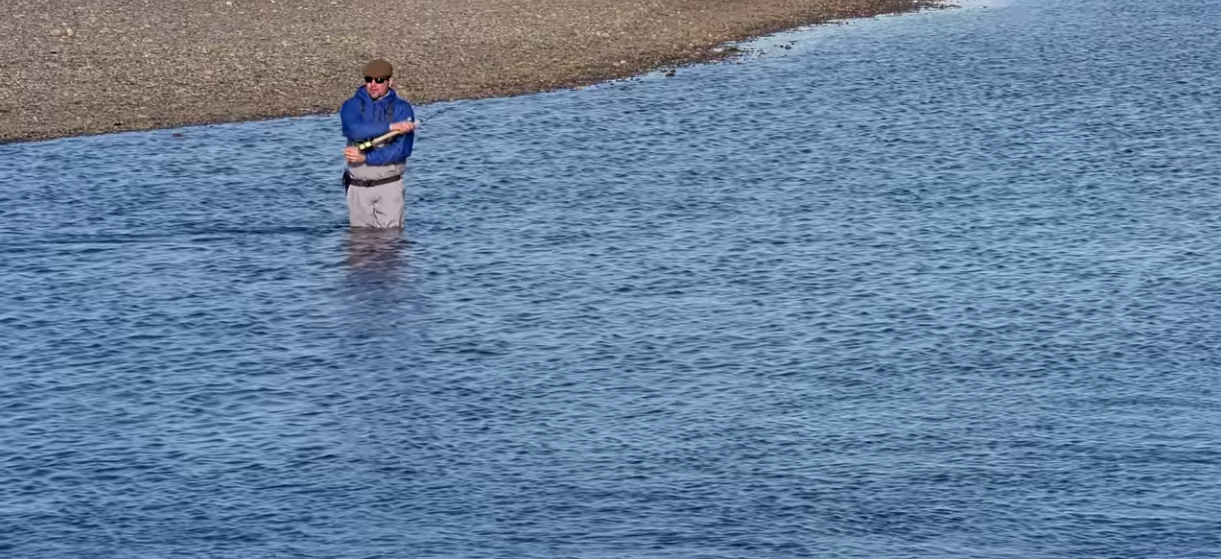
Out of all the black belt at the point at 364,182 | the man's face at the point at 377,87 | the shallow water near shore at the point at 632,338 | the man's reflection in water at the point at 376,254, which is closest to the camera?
the shallow water near shore at the point at 632,338

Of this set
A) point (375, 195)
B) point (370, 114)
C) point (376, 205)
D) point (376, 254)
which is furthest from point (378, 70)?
point (376, 254)

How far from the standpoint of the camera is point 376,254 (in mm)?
24562

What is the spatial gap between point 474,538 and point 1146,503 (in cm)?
547

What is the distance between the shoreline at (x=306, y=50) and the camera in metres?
34.7

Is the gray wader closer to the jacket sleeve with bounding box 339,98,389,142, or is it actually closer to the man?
the man

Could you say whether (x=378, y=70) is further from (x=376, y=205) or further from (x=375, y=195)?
(x=376, y=205)

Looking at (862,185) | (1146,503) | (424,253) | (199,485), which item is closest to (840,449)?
(1146,503)

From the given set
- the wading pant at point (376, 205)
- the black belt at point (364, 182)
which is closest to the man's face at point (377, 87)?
the black belt at point (364, 182)

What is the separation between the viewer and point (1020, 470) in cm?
1677

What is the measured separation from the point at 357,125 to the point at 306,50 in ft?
53.6

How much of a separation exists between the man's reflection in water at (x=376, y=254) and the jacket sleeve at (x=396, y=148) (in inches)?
44.3

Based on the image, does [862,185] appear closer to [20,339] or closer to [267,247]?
[267,247]

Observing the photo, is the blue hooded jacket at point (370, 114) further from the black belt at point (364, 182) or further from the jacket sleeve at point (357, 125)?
the black belt at point (364, 182)

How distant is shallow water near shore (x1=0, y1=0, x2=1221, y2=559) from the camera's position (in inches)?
622
